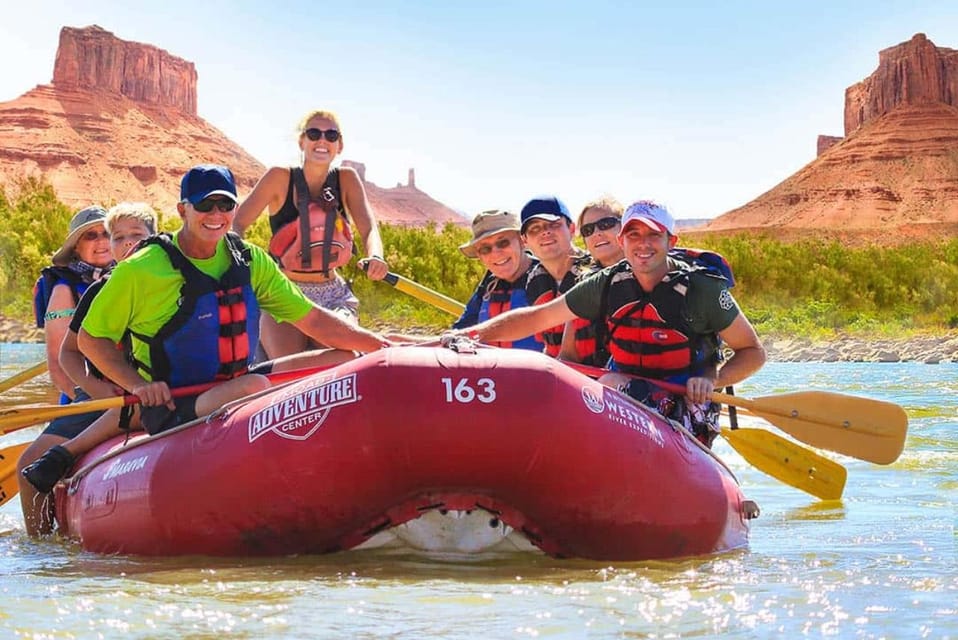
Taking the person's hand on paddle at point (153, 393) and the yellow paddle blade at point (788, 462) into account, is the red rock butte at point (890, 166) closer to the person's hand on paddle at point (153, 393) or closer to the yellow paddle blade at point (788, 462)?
the yellow paddle blade at point (788, 462)

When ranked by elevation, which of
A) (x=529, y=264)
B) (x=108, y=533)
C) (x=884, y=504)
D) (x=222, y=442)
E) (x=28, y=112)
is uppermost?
(x=28, y=112)

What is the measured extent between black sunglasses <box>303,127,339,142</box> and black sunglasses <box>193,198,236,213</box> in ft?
4.22

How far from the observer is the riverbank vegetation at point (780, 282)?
23.8 m

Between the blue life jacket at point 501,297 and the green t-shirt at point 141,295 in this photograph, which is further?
the blue life jacket at point 501,297

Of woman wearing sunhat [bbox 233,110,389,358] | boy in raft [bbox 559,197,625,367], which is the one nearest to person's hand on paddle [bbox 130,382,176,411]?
woman wearing sunhat [bbox 233,110,389,358]

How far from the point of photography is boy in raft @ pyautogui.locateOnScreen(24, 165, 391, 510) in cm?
383

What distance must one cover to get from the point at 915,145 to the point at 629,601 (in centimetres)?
9131

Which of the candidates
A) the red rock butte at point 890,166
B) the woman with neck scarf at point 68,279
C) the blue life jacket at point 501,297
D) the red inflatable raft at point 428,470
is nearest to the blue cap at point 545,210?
the blue life jacket at point 501,297

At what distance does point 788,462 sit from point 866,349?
16591mm

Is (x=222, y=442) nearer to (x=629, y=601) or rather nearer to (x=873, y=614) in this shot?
(x=629, y=601)

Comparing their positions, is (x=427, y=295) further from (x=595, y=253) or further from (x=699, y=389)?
(x=699, y=389)

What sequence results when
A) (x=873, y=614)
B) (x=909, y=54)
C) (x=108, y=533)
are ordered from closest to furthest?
(x=873, y=614) < (x=108, y=533) < (x=909, y=54)

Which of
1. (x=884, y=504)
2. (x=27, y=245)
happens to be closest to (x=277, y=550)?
(x=884, y=504)

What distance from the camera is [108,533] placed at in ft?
12.9
